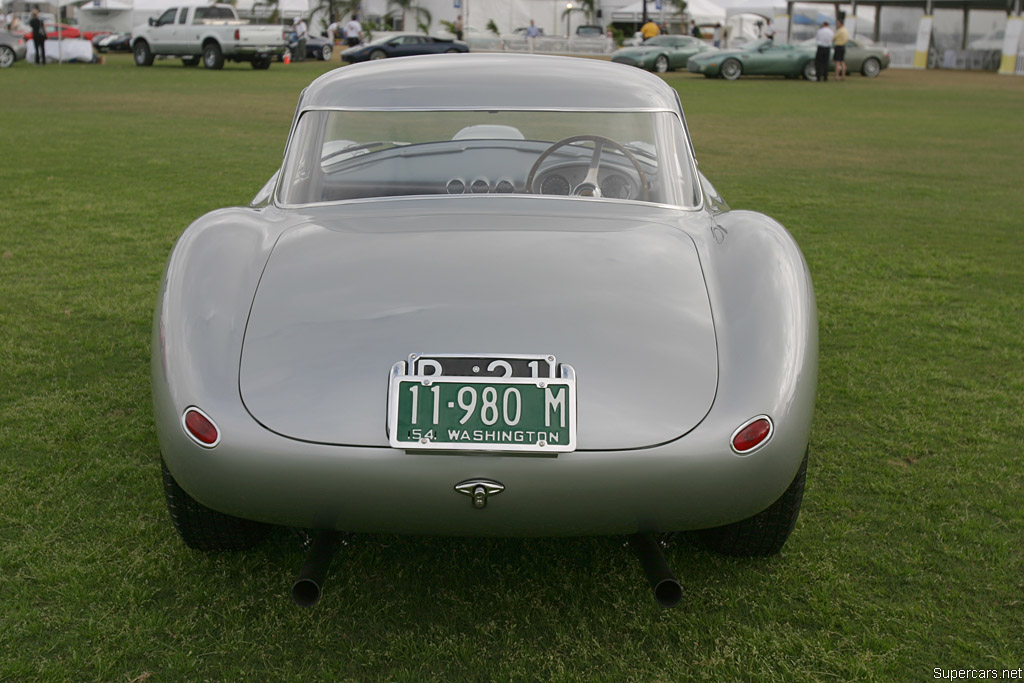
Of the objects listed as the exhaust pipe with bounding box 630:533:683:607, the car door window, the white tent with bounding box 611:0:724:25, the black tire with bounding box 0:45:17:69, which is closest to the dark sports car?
the car door window

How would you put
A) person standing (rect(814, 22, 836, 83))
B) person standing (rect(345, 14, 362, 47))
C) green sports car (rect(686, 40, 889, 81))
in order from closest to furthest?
person standing (rect(814, 22, 836, 83)), green sports car (rect(686, 40, 889, 81)), person standing (rect(345, 14, 362, 47))

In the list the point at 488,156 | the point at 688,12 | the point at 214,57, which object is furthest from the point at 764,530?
the point at 688,12

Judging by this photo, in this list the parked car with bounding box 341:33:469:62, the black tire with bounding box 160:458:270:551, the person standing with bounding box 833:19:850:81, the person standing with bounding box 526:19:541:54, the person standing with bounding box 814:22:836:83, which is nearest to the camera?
the black tire with bounding box 160:458:270:551

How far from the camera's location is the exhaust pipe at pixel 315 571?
2096mm

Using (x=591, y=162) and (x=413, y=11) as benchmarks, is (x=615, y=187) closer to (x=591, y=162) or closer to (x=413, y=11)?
(x=591, y=162)

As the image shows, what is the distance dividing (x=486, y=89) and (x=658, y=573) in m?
1.84

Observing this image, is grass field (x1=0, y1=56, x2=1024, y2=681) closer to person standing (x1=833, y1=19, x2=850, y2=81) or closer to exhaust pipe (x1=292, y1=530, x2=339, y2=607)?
exhaust pipe (x1=292, y1=530, x2=339, y2=607)

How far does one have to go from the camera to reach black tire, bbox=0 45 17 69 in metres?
25.7

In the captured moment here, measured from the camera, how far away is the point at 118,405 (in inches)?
146

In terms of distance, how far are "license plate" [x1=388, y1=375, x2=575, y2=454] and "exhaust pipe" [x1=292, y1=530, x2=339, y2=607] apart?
0.38m

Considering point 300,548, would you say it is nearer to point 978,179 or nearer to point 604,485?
point 604,485

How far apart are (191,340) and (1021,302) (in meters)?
4.73

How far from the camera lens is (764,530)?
2.56 metres

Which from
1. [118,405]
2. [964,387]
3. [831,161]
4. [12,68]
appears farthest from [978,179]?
[12,68]
